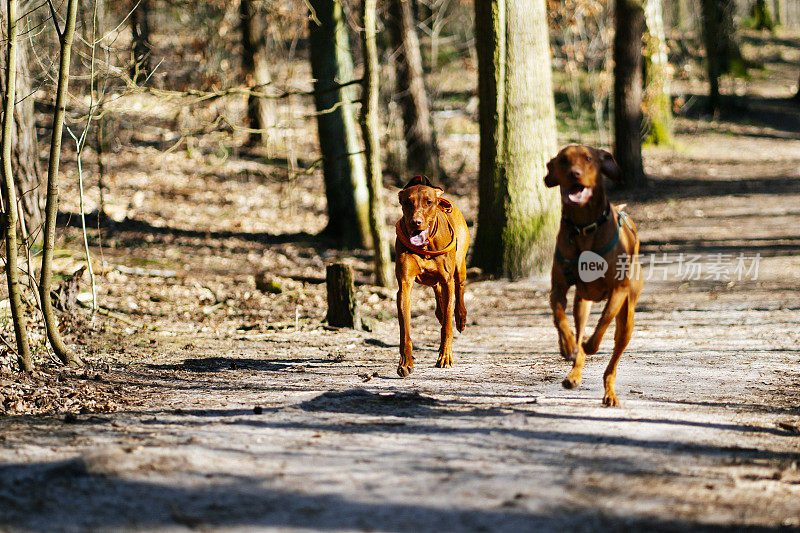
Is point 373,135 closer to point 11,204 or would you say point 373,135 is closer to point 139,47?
point 11,204

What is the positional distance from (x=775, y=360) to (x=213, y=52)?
22.0 meters

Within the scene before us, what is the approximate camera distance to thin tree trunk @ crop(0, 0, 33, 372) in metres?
6.44

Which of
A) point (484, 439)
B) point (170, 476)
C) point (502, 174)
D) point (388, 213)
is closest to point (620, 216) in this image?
point (484, 439)

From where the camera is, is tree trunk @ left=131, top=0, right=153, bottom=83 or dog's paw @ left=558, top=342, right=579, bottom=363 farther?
tree trunk @ left=131, top=0, right=153, bottom=83

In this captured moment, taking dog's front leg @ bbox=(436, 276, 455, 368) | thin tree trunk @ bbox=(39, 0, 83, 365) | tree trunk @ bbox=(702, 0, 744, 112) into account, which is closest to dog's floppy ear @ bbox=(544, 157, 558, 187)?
dog's front leg @ bbox=(436, 276, 455, 368)

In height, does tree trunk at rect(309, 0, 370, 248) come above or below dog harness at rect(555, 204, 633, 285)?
above

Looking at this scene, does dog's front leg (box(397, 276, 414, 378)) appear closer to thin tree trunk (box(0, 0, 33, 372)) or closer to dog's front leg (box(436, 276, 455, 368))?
dog's front leg (box(436, 276, 455, 368))

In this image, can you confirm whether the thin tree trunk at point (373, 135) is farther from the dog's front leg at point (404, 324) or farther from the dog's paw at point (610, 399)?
the dog's paw at point (610, 399)

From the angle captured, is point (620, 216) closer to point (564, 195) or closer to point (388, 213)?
point (564, 195)

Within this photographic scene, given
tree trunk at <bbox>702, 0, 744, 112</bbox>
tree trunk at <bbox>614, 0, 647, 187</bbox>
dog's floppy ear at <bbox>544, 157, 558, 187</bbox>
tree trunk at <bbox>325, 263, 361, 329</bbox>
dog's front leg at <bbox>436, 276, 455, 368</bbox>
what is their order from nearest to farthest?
dog's floppy ear at <bbox>544, 157, 558, 187</bbox> → dog's front leg at <bbox>436, 276, 455, 368</bbox> → tree trunk at <bbox>325, 263, 361, 329</bbox> → tree trunk at <bbox>614, 0, 647, 187</bbox> → tree trunk at <bbox>702, 0, 744, 112</bbox>

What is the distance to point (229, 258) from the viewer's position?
14109 millimetres

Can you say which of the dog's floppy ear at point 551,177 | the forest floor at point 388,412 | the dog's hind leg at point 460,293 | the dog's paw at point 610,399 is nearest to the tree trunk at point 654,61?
the forest floor at point 388,412

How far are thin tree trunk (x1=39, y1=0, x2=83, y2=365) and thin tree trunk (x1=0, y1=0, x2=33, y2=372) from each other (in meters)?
0.26

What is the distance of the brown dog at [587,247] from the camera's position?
15.9 ft
